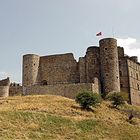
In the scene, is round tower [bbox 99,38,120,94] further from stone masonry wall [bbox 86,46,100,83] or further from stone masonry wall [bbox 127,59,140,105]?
stone masonry wall [bbox 127,59,140,105]

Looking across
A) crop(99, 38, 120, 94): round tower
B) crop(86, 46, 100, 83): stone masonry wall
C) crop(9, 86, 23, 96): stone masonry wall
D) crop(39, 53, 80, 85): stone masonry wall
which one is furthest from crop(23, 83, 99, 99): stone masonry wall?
crop(39, 53, 80, 85): stone masonry wall


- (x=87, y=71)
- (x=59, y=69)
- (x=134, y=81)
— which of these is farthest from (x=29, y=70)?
(x=134, y=81)

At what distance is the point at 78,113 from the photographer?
133 ft

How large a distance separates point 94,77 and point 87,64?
2573 millimetres

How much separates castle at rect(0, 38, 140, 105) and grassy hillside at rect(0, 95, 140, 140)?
18.7ft

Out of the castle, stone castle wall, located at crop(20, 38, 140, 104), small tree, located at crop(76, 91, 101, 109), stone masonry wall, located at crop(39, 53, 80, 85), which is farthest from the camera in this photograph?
stone masonry wall, located at crop(39, 53, 80, 85)

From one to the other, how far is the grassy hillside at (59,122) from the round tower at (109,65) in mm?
6545

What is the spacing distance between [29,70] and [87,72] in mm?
8743

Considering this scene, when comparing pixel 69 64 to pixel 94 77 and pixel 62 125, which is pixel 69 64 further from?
pixel 62 125

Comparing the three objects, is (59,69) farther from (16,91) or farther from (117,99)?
(117,99)

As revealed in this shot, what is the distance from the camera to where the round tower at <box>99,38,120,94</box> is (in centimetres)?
5178

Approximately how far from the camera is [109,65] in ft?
171

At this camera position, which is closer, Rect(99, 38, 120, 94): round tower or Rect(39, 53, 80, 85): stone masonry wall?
Rect(99, 38, 120, 94): round tower

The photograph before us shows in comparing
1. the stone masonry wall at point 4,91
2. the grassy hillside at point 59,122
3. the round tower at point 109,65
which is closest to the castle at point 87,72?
the round tower at point 109,65
